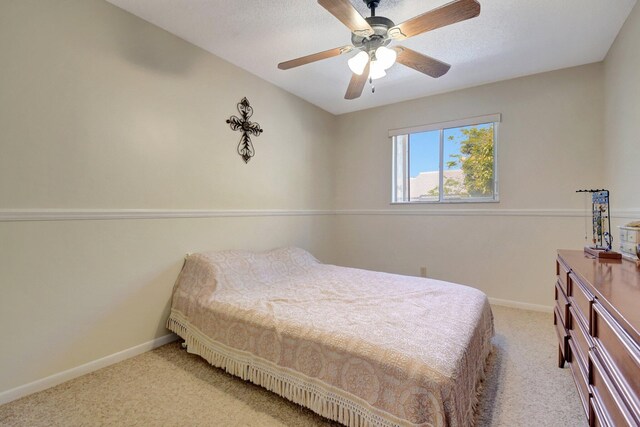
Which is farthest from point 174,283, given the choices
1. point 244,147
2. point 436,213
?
point 436,213

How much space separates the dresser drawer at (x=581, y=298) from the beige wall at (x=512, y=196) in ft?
5.49

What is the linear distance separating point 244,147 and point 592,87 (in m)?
3.41

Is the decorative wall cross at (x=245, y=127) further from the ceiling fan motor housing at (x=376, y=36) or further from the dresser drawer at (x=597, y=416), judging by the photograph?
the dresser drawer at (x=597, y=416)

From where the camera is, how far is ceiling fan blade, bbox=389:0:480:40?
139cm

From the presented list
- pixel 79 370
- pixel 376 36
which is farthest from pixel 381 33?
pixel 79 370

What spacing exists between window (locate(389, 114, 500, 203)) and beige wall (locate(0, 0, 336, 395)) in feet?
6.99

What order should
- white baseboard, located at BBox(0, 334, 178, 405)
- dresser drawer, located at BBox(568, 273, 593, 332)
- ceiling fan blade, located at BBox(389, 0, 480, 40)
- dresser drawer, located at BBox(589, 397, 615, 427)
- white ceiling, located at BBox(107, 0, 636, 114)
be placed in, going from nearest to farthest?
dresser drawer, located at BBox(589, 397, 615, 427) → dresser drawer, located at BBox(568, 273, 593, 332) → ceiling fan blade, located at BBox(389, 0, 480, 40) → white baseboard, located at BBox(0, 334, 178, 405) → white ceiling, located at BBox(107, 0, 636, 114)

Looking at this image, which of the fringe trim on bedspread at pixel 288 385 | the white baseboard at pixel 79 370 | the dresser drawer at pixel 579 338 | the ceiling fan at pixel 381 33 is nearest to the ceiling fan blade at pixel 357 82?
the ceiling fan at pixel 381 33

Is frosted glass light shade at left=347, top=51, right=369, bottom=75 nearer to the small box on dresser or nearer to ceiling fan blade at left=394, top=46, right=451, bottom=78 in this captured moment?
ceiling fan blade at left=394, top=46, right=451, bottom=78

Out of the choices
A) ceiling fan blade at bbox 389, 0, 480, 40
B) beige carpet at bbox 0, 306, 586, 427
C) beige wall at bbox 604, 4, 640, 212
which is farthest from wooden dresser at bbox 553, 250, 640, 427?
ceiling fan blade at bbox 389, 0, 480, 40

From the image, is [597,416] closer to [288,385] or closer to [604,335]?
[604,335]

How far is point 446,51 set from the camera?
101 inches

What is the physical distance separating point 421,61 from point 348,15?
0.69m

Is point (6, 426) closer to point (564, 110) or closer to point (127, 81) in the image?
point (127, 81)
